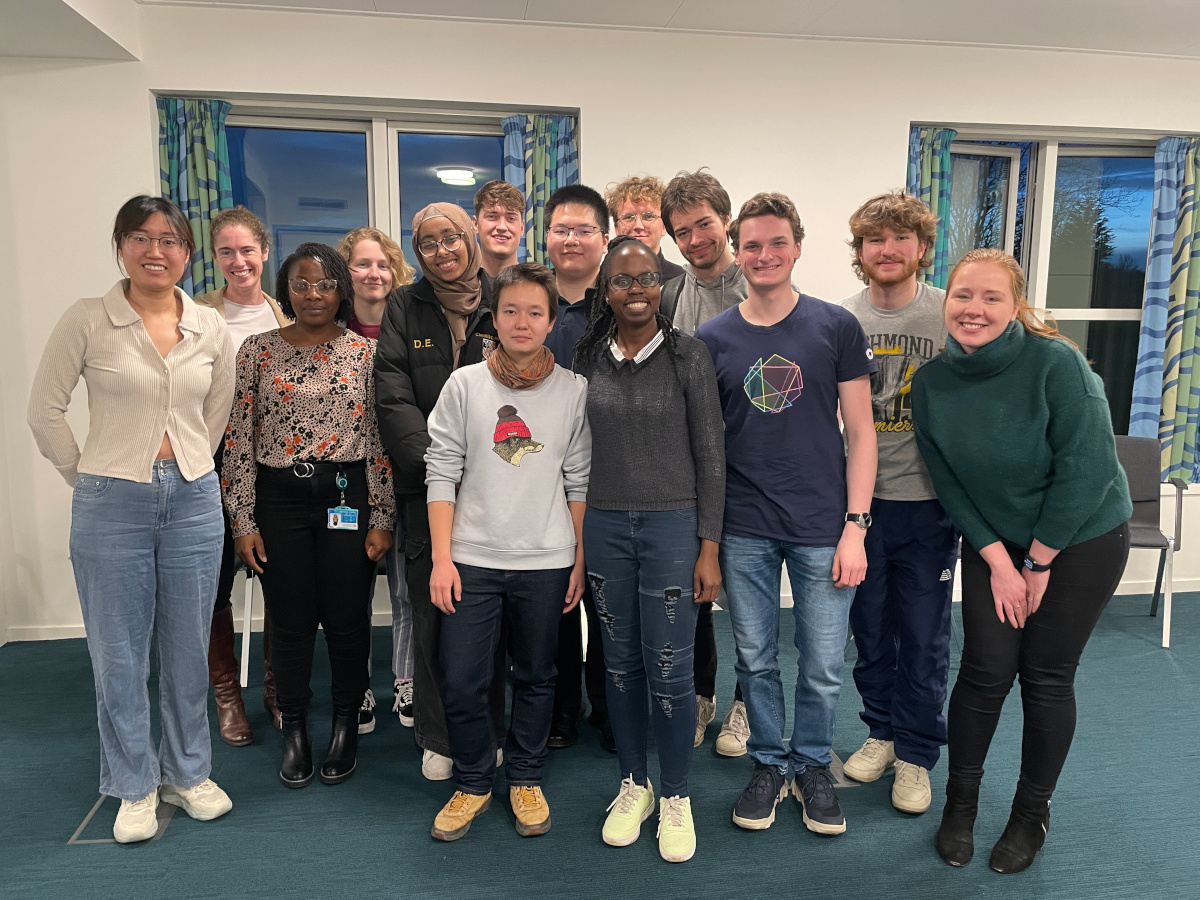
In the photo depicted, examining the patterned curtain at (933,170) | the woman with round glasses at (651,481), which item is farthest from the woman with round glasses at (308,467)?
the patterned curtain at (933,170)

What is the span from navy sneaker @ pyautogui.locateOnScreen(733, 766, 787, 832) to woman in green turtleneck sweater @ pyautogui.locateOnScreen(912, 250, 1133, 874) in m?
0.45

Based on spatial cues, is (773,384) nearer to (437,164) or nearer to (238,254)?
(238,254)

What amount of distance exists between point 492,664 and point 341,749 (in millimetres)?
663

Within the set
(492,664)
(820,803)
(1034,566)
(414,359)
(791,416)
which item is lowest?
(820,803)

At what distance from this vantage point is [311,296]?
2.17 metres

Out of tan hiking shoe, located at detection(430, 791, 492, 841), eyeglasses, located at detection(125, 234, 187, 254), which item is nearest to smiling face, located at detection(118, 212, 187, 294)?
eyeglasses, located at detection(125, 234, 187, 254)

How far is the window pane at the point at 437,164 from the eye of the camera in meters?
3.96

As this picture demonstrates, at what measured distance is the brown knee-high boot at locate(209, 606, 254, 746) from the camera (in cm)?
268

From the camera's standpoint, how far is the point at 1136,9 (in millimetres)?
3467

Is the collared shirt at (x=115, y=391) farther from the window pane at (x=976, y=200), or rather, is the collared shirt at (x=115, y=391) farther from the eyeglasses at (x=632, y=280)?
the window pane at (x=976, y=200)

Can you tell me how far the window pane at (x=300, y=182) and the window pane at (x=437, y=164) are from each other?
0.21m

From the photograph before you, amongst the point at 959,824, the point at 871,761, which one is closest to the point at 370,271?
the point at 871,761

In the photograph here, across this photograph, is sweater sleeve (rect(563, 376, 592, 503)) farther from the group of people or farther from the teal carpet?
the teal carpet

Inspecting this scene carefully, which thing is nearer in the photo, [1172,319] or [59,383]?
[59,383]
